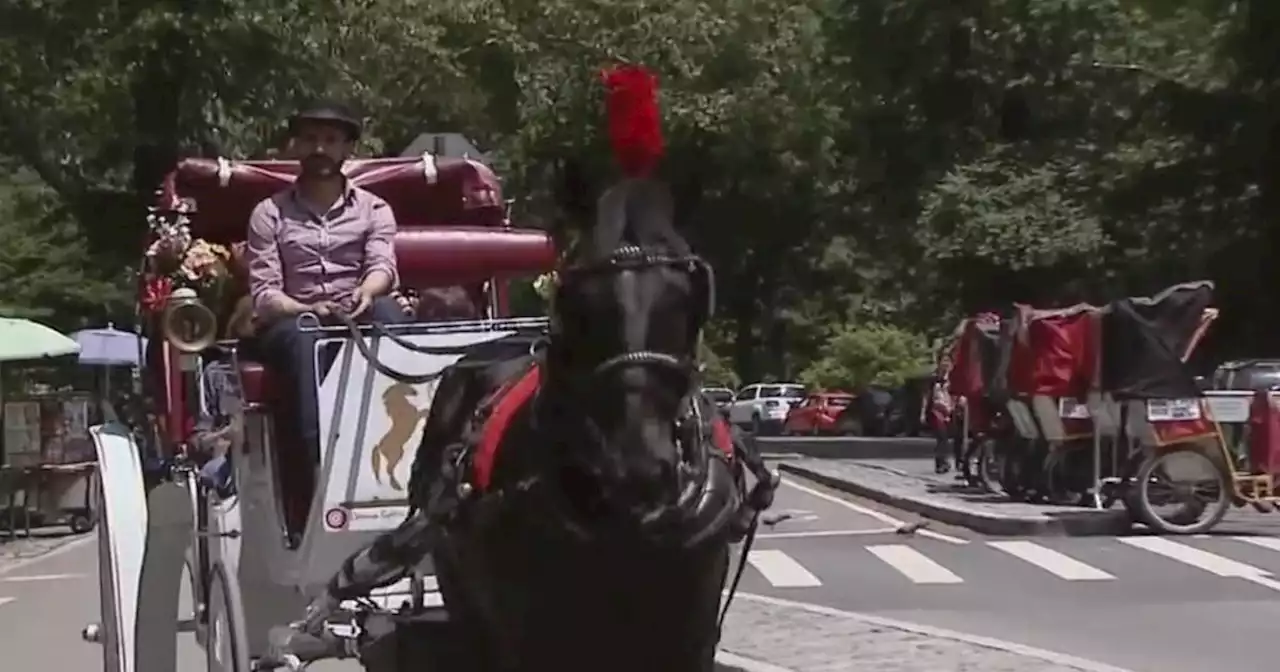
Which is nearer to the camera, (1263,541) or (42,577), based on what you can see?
(1263,541)

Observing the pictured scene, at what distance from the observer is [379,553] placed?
6.56 metres

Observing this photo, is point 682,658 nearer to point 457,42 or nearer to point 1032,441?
point 1032,441

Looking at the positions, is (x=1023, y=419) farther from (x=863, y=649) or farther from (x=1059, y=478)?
(x=863, y=649)

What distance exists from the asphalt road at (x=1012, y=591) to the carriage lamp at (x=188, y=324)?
3345mm

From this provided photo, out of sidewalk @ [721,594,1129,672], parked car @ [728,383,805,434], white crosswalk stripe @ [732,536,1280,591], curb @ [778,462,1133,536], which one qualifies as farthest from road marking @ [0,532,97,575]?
parked car @ [728,383,805,434]

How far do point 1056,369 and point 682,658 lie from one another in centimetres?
1718

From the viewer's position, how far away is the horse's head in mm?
4637

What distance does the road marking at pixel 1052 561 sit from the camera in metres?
17.4

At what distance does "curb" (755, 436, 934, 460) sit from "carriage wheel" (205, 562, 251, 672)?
32.5 meters

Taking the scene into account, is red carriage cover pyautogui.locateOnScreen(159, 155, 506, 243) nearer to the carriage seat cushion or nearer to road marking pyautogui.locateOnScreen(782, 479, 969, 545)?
the carriage seat cushion

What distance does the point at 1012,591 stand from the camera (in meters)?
16.4

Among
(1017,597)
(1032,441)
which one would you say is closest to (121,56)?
(1032,441)

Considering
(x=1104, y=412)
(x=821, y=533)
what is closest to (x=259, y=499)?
(x=1104, y=412)

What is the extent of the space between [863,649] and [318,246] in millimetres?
4577
